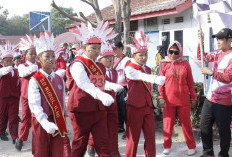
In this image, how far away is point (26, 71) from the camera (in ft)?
16.1

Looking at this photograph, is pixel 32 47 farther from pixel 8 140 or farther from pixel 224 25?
pixel 224 25

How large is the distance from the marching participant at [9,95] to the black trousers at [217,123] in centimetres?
355

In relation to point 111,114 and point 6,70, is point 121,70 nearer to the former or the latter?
point 111,114

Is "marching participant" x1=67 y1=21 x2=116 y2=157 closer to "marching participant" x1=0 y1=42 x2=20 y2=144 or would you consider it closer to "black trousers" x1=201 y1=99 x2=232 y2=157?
"black trousers" x1=201 y1=99 x2=232 y2=157

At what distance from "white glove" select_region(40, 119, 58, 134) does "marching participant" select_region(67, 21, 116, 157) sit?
473 millimetres

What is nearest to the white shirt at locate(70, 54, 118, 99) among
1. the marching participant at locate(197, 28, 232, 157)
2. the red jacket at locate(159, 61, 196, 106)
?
the marching participant at locate(197, 28, 232, 157)

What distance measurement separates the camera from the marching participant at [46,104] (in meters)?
3.35

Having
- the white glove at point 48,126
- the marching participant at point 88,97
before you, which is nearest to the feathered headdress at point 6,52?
the marching participant at point 88,97

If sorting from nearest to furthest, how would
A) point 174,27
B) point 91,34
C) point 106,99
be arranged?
point 106,99, point 91,34, point 174,27

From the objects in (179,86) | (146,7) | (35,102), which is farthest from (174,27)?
(35,102)

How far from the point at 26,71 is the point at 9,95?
134cm

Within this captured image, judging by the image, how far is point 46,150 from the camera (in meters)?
3.40

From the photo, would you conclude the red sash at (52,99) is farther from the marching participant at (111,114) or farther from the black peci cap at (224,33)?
the black peci cap at (224,33)

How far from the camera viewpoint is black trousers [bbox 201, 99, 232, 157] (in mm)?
4359
